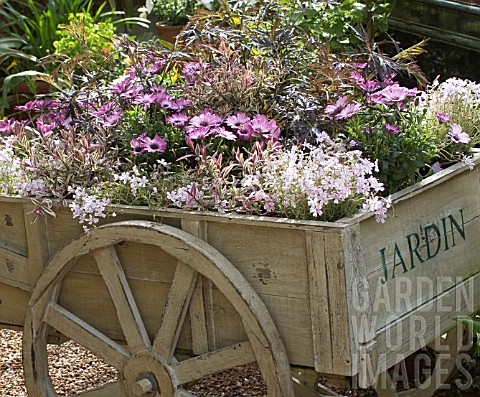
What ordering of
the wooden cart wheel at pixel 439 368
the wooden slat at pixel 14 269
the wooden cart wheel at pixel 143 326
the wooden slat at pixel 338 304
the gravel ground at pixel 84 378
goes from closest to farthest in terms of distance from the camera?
the wooden slat at pixel 338 304 → the wooden cart wheel at pixel 143 326 → the wooden slat at pixel 14 269 → the wooden cart wheel at pixel 439 368 → the gravel ground at pixel 84 378

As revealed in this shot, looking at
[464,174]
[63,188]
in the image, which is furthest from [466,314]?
[63,188]

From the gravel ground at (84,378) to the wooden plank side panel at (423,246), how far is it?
2.76 feet

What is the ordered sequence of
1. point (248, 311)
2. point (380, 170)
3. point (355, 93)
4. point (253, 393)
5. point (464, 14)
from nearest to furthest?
1. point (248, 311)
2. point (380, 170)
3. point (355, 93)
4. point (253, 393)
5. point (464, 14)

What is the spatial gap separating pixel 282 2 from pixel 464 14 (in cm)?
77

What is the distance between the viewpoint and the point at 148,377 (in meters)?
2.50

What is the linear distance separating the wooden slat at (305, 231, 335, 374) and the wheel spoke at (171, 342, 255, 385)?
18 centimetres

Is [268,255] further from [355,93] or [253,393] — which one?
[253,393]

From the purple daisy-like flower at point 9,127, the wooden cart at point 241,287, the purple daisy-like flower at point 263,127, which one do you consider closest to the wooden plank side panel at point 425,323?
the wooden cart at point 241,287

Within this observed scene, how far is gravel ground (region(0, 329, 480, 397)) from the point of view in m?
3.47

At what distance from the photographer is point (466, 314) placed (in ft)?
8.72

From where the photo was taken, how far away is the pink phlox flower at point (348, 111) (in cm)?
255

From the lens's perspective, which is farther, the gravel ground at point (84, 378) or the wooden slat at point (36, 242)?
the gravel ground at point (84, 378)

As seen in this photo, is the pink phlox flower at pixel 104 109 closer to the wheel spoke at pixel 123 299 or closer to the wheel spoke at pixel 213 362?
the wheel spoke at pixel 123 299

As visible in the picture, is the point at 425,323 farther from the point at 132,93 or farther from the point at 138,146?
the point at 132,93
